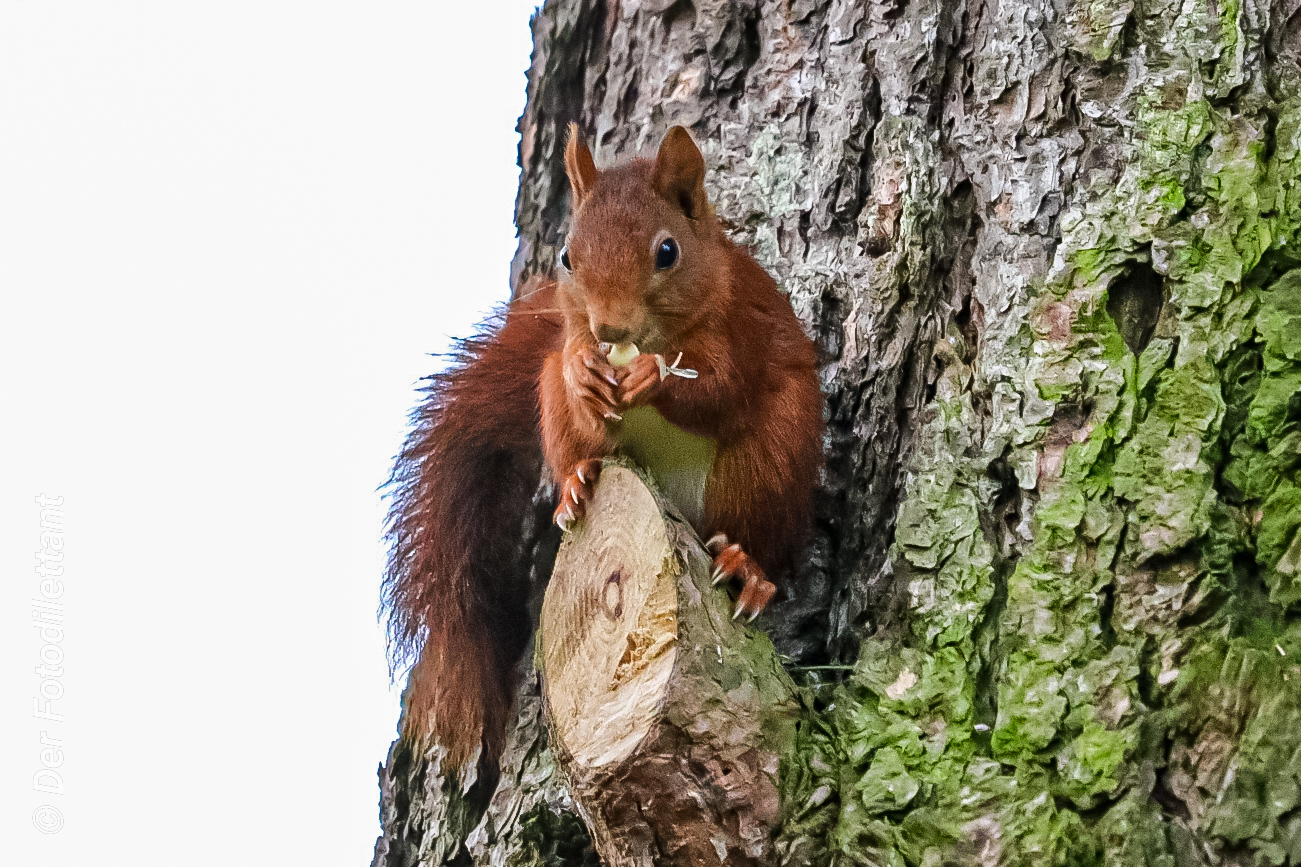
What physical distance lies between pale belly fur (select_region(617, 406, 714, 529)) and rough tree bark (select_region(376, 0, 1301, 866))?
0.72 feet

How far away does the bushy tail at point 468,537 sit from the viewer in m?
1.89

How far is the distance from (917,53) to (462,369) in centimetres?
89

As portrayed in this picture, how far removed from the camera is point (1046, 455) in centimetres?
146

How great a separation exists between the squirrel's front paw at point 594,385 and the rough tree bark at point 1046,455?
1.28 feet

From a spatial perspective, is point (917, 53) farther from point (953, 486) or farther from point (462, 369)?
point (462, 369)

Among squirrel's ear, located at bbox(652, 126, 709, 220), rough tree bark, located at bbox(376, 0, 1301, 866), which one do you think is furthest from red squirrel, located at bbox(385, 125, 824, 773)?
rough tree bark, located at bbox(376, 0, 1301, 866)

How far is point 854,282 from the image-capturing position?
1.86 metres

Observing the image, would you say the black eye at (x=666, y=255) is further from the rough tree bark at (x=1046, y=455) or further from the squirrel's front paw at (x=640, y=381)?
the rough tree bark at (x=1046, y=455)

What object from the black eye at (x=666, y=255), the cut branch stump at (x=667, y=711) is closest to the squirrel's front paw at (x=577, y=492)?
the cut branch stump at (x=667, y=711)

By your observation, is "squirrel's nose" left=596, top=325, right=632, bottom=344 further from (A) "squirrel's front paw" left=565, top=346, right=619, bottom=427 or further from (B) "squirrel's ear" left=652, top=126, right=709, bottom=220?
(B) "squirrel's ear" left=652, top=126, right=709, bottom=220

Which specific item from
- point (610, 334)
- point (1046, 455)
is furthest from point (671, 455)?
point (1046, 455)

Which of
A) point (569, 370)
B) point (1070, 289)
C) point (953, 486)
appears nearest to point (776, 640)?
point (953, 486)

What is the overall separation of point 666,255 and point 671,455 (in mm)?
291

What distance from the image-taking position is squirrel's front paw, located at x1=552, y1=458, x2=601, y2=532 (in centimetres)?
156
